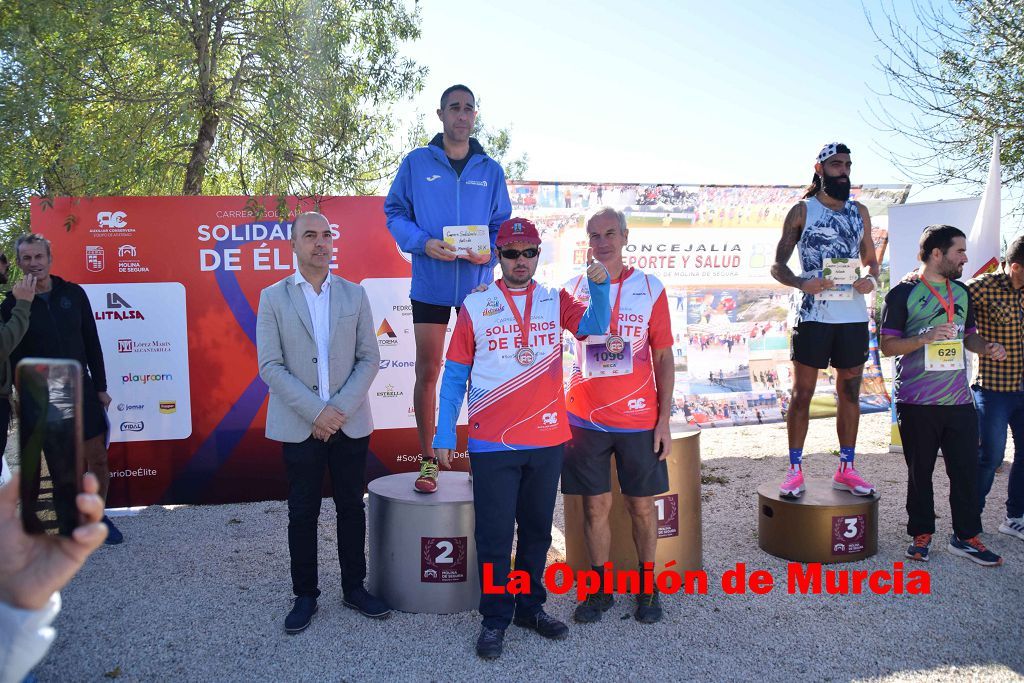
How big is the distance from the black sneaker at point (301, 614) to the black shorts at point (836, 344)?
3.00 metres

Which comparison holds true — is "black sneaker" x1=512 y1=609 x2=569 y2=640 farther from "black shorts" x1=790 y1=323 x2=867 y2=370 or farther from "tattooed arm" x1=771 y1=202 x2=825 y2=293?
"tattooed arm" x1=771 y1=202 x2=825 y2=293

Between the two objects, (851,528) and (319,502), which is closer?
(319,502)

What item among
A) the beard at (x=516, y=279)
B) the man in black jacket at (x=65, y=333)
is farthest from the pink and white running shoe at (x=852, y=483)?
the man in black jacket at (x=65, y=333)

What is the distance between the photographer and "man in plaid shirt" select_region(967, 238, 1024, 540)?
4.50m

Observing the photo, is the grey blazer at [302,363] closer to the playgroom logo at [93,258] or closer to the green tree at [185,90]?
the playgroom logo at [93,258]

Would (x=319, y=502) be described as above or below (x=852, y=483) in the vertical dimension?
above

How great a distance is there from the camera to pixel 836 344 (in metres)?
4.29

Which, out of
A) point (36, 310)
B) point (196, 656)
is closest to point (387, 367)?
point (36, 310)

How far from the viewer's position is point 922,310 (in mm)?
4215

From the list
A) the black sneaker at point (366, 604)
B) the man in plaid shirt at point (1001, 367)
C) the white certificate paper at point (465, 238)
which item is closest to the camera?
the black sneaker at point (366, 604)

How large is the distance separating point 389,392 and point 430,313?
7.21 feet

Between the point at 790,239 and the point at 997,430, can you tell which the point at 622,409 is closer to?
the point at 790,239

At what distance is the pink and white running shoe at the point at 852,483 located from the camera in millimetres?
4344

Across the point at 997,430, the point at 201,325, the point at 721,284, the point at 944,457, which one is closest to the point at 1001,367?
the point at 997,430
